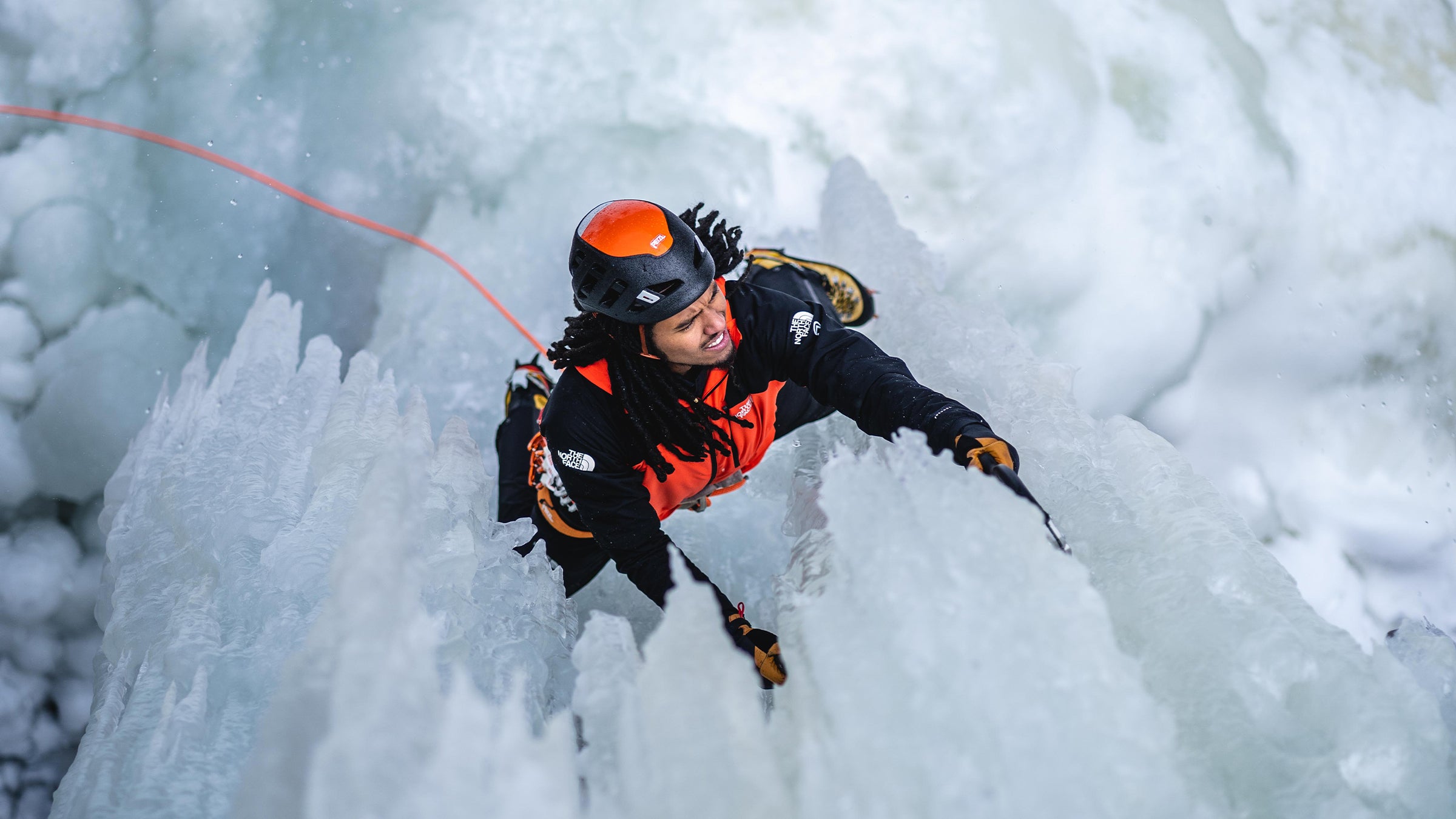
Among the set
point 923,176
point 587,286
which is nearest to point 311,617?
point 587,286

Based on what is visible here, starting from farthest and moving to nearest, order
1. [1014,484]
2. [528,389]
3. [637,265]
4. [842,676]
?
[528,389], [637,265], [1014,484], [842,676]

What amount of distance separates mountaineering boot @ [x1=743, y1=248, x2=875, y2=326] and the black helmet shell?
27.7 inches

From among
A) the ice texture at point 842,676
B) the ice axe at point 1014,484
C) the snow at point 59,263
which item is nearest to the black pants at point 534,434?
the ice texture at point 842,676

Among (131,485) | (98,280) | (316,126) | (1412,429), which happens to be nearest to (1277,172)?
(1412,429)

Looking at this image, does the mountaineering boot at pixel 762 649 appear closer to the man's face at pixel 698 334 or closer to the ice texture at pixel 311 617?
the ice texture at pixel 311 617

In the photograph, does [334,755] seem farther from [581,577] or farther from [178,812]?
[581,577]

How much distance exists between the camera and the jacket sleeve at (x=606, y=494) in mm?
1686

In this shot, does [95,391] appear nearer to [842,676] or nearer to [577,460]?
[577,460]

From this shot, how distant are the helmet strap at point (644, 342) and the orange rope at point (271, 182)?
175 centimetres

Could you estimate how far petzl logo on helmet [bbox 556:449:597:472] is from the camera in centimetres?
169

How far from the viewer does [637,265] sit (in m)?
1.56

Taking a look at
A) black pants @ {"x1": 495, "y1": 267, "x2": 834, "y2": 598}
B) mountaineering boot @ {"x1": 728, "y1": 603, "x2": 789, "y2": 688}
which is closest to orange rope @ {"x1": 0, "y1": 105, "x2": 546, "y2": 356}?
black pants @ {"x1": 495, "y1": 267, "x2": 834, "y2": 598}

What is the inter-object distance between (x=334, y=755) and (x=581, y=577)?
1.39 m

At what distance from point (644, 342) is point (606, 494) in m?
0.30
